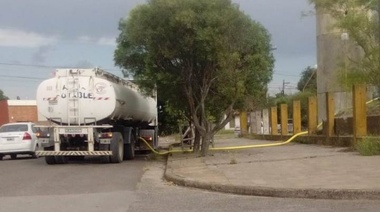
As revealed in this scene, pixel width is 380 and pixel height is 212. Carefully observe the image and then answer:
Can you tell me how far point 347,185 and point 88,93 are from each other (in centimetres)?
1194

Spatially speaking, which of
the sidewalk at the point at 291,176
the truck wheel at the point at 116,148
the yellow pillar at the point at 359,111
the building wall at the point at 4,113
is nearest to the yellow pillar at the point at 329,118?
the yellow pillar at the point at 359,111

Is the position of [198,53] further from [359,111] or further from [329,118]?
[329,118]

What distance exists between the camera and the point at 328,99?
90.2ft

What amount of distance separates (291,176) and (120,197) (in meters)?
3.85

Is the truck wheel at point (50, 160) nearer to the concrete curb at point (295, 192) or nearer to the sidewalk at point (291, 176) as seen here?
the sidewalk at point (291, 176)

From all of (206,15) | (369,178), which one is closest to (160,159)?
(206,15)

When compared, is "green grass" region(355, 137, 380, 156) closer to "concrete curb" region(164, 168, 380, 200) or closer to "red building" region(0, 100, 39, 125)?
"concrete curb" region(164, 168, 380, 200)

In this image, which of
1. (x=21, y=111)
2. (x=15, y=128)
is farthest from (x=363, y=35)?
(x=21, y=111)

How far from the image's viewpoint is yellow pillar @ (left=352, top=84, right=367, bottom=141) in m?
22.3

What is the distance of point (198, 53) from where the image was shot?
74.4ft

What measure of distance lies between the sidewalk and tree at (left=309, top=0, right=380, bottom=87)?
3.64 metres

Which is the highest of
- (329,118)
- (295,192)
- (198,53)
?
(198,53)

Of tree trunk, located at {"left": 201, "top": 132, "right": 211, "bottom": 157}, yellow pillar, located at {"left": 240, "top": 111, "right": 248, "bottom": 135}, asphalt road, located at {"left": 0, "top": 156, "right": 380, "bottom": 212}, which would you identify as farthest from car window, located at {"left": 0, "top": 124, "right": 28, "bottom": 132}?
yellow pillar, located at {"left": 240, "top": 111, "right": 248, "bottom": 135}

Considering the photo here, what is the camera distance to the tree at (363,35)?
23016 millimetres
